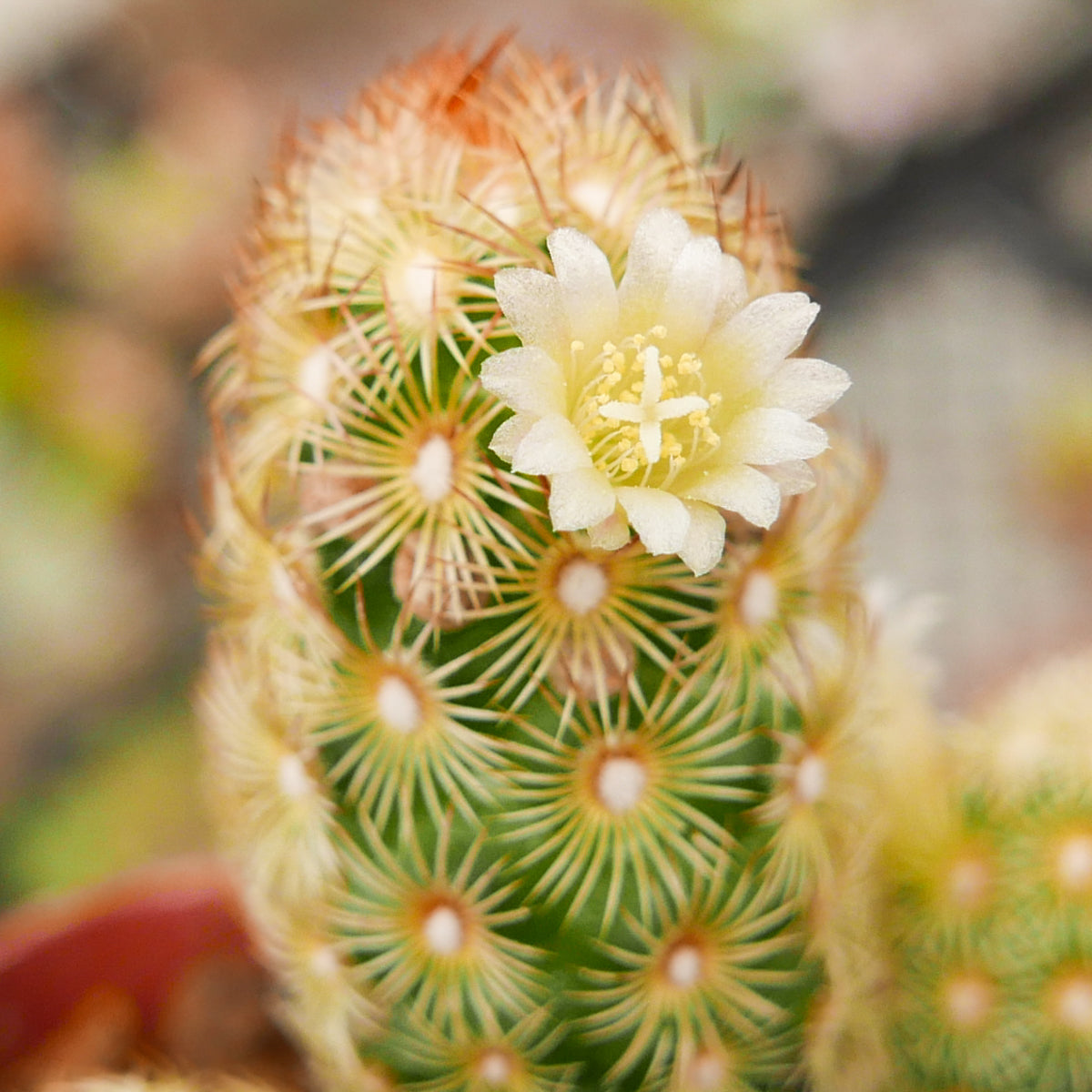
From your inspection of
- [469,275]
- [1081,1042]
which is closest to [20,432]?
[469,275]

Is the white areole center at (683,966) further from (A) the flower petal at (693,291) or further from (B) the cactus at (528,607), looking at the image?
(A) the flower petal at (693,291)

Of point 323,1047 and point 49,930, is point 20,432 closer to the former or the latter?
point 49,930

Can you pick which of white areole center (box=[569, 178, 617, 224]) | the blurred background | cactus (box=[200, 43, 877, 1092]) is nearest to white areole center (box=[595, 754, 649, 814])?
cactus (box=[200, 43, 877, 1092])

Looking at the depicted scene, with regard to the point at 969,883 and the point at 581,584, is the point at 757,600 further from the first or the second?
the point at 969,883

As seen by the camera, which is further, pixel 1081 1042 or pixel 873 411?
pixel 873 411

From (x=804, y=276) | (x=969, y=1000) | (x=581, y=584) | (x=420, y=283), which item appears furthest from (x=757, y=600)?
(x=804, y=276)

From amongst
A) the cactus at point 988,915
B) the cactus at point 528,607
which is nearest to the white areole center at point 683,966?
→ the cactus at point 528,607

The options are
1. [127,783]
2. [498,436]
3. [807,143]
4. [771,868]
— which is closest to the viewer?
[498,436]
